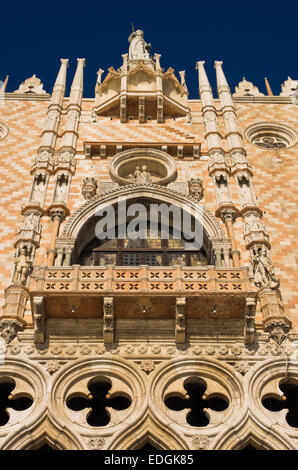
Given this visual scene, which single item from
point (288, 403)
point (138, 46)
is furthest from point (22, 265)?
point (138, 46)

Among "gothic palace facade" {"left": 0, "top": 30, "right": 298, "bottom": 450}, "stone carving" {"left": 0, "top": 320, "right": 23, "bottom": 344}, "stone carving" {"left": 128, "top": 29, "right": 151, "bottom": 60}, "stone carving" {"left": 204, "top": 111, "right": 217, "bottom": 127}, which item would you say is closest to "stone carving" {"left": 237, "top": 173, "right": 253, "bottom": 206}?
Answer: "gothic palace facade" {"left": 0, "top": 30, "right": 298, "bottom": 450}

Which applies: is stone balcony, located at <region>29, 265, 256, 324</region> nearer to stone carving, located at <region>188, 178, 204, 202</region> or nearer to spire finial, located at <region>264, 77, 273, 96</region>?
stone carving, located at <region>188, 178, 204, 202</region>

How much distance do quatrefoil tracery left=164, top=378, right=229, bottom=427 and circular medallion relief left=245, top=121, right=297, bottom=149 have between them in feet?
35.6

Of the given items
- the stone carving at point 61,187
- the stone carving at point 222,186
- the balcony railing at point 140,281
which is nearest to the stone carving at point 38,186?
the stone carving at point 61,187

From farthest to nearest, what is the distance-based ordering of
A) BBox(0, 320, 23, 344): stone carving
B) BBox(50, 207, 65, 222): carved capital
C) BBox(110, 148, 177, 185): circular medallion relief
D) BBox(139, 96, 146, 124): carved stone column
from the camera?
BBox(139, 96, 146, 124): carved stone column < BBox(110, 148, 177, 185): circular medallion relief < BBox(50, 207, 65, 222): carved capital < BBox(0, 320, 23, 344): stone carving

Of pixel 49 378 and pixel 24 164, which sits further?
pixel 24 164

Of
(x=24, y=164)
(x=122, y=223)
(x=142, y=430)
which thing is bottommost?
(x=142, y=430)

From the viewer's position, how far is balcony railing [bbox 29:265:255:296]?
516 inches

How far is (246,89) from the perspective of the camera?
Answer: 80.8 ft

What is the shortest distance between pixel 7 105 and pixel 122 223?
8.35 metres
